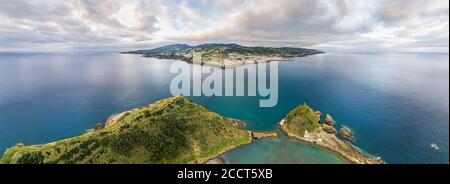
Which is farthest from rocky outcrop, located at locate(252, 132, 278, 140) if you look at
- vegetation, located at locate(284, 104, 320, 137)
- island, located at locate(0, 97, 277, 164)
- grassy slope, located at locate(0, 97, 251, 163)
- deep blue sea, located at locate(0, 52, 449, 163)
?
vegetation, located at locate(284, 104, 320, 137)

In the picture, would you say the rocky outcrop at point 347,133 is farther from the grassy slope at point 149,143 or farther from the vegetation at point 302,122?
the grassy slope at point 149,143

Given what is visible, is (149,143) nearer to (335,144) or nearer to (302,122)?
(302,122)

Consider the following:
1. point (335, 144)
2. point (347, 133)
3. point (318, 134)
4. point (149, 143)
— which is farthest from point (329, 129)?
point (149, 143)

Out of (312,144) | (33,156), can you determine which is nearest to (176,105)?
(33,156)

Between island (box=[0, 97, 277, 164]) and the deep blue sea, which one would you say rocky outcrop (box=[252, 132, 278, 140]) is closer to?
island (box=[0, 97, 277, 164])

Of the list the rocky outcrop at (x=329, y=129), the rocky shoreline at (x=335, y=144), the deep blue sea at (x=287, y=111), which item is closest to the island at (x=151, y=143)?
the deep blue sea at (x=287, y=111)
